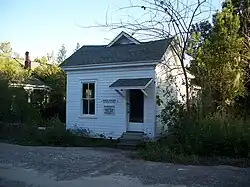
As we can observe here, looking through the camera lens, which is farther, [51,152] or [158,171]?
[51,152]

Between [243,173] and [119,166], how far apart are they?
360 cm

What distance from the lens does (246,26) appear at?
20.3m

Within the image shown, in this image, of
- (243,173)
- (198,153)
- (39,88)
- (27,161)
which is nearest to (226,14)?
(198,153)

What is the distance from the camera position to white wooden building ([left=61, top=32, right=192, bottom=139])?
17.9 m

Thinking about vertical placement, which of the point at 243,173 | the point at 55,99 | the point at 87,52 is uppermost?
the point at 87,52

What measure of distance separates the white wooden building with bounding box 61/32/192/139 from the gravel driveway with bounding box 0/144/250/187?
4.56m

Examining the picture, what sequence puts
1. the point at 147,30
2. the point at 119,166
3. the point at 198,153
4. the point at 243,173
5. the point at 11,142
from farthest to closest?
the point at 11,142 → the point at 147,30 → the point at 198,153 → the point at 119,166 → the point at 243,173

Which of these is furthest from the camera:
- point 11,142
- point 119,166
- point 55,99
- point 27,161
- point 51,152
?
point 55,99

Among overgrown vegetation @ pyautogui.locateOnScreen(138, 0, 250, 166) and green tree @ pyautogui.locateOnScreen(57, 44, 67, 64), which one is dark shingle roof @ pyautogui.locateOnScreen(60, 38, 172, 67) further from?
green tree @ pyautogui.locateOnScreen(57, 44, 67, 64)

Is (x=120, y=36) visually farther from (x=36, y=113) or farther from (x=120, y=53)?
(x=36, y=113)

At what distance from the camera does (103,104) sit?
19312 mm

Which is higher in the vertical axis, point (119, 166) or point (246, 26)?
point (246, 26)

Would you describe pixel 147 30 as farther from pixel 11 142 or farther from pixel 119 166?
pixel 11 142

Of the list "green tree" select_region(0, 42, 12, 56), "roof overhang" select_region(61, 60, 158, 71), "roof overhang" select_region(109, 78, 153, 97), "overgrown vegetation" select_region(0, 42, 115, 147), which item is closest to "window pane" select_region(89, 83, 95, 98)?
"roof overhang" select_region(61, 60, 158, 71)
